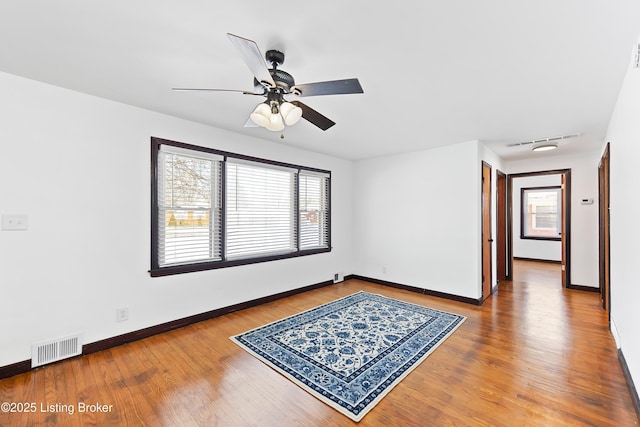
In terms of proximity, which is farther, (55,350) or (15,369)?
(55,350)

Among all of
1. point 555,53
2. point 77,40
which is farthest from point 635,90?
point 77,40

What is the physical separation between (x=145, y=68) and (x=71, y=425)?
8.49 feet

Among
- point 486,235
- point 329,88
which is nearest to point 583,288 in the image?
point 486,235

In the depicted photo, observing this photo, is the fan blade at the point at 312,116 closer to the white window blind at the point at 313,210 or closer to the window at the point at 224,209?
the window at the point at 224,209

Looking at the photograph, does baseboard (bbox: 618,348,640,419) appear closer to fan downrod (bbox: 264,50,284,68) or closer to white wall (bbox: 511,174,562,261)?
fan downrod (bbox: 264,50,284,68)

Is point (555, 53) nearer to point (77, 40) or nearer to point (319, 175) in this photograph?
point (77, 40)

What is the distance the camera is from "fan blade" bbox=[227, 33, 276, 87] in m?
1.42

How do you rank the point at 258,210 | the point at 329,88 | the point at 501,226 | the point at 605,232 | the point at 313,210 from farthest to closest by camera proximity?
the point at 501,226 < the point at 313,210 < the point at 258,210 < the point at 605,232 < the point at 329,88

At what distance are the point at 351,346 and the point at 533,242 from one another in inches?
303

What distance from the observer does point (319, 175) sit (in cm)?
514

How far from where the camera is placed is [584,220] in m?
4.95

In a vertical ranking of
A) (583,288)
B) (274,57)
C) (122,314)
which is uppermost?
(274,57)

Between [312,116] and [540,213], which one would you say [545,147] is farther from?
[540,213]

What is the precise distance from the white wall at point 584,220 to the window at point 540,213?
3.05 m
